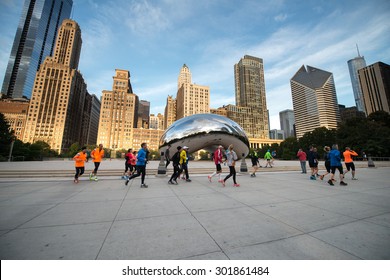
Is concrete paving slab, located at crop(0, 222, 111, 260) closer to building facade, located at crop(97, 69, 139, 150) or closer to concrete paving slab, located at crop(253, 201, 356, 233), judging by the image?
concrete paving slab, located at crop(253, 201, 356, 233)

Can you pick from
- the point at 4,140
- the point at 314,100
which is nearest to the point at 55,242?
the point at 4,140

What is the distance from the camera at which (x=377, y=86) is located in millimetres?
76625

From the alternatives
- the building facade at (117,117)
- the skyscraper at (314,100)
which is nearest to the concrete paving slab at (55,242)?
the building facade at (117,117)

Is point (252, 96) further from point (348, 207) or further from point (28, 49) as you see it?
point (28, 49)

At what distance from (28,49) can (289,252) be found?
18011 centimetres

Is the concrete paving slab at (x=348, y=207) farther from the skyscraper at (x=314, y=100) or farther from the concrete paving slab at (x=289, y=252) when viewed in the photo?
the skyscraper at (x=314, y=100)

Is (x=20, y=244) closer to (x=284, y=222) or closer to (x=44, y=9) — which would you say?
(x=284, y=222)

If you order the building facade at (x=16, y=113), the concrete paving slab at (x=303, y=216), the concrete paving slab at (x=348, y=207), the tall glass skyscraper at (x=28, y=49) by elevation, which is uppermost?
the tall glass skyscraper at (x=28, y=49)

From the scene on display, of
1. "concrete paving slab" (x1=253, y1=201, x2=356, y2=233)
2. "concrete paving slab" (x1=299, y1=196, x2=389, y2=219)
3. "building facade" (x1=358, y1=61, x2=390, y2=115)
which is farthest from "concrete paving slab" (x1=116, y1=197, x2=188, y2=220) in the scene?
"building facade" (x1=358, y1=61, x2=390, y2=115)

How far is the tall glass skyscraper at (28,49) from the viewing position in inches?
4587

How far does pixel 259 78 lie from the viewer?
432 feet

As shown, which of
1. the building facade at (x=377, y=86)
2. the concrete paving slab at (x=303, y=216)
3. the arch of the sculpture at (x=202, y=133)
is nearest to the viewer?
the concrete paving slab at (x=303, y=216)

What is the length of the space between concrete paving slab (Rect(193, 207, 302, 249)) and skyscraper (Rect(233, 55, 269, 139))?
11141 cm

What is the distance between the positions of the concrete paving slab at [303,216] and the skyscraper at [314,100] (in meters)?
145
